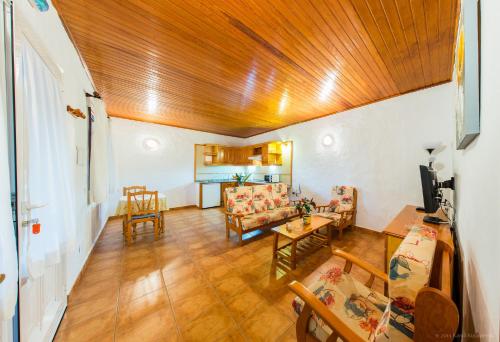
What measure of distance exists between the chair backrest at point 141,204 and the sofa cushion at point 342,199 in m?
3.42

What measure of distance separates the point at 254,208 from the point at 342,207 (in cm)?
176

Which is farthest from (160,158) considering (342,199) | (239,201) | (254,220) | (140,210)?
(342,199)

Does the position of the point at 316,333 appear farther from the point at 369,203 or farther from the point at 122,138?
the point at 122,138

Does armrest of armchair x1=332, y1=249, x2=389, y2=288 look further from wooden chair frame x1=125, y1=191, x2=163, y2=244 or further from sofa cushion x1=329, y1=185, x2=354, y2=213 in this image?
wooden chair frame x1=125, y1=191, x2=163, y2=244

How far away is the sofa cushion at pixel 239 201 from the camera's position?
3146 millimetres

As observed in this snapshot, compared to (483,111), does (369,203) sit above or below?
below

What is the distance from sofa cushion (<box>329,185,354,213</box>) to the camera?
334cm

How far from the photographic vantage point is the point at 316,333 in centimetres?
101

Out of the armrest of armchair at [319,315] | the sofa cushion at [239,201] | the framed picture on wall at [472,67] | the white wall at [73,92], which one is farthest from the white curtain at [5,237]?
the sofa cushion at [239,201]

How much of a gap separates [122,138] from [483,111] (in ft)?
18.5

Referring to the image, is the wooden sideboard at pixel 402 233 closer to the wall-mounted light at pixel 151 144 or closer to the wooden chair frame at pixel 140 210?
the wooden chair frame at pixel 140 210

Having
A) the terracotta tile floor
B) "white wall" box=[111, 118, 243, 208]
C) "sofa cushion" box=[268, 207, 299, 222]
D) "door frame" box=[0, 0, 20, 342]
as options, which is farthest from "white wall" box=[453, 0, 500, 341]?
"white wall" box=[111, 118, 243, 208]

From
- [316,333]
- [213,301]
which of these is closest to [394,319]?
[316,333]

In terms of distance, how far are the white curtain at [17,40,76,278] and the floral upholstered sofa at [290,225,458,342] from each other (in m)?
1.59
